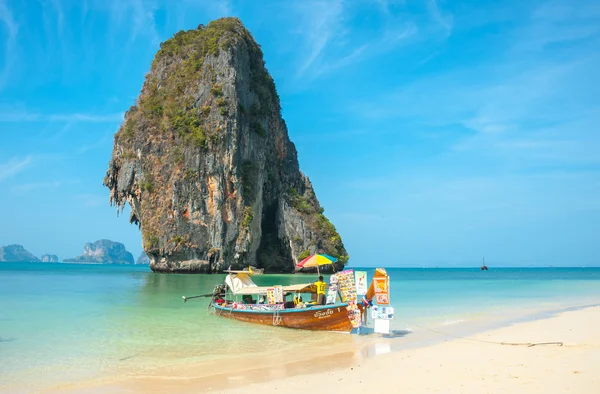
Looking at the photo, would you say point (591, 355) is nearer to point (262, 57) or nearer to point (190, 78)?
point (190, 78)

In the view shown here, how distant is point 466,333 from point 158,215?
4241 centimetres

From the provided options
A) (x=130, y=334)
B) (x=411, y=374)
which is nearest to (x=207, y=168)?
(x=130, y=334)

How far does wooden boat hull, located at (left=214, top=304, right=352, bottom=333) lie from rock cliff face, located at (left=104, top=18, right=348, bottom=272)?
34.8 m

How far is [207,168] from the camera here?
170ft

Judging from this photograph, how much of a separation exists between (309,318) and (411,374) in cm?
667

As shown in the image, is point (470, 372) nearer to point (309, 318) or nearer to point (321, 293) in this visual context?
point (309, 318)

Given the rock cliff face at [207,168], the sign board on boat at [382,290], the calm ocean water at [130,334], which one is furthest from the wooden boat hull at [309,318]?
the rock cliff face at [207,168]

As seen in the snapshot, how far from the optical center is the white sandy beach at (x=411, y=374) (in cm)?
793

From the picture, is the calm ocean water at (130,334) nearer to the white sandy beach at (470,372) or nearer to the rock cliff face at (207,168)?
the white sandy beach at (470,372)

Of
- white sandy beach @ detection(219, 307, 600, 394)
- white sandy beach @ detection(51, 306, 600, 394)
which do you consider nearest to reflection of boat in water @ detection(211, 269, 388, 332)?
white sandy beach @ detection(51, 306, 600, 394)

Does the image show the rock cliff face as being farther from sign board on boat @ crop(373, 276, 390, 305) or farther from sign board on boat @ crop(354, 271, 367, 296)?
sign board on boat @ crop(373, 276, 390, 305)

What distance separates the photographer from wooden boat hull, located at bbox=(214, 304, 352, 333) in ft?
48.2

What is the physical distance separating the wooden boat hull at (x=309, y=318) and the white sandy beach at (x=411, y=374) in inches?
111

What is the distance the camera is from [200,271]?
2010 inches
